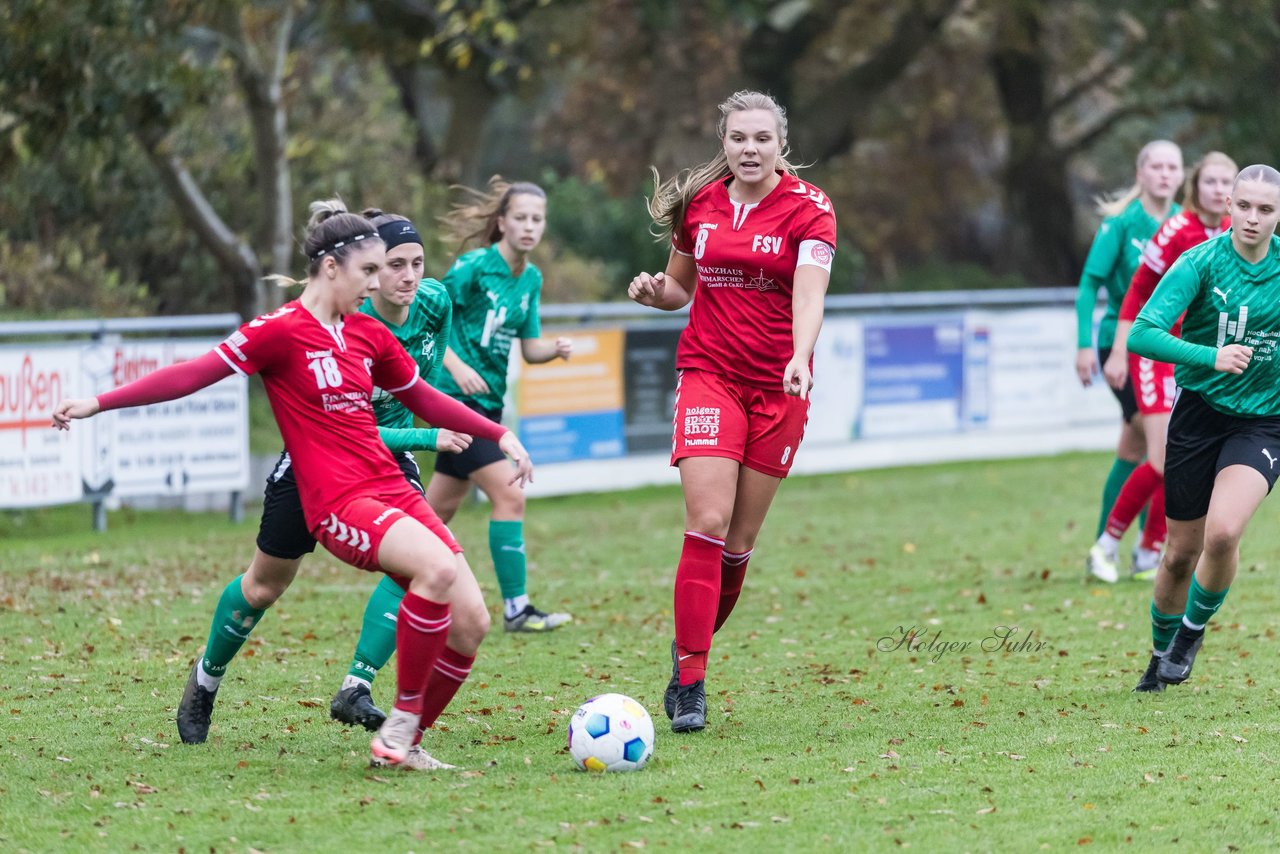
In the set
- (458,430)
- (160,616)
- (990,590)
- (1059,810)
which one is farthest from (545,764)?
(990,590)

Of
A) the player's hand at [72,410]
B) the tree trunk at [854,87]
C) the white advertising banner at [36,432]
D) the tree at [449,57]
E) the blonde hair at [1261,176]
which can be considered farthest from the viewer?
the tree trunk at [854,87]

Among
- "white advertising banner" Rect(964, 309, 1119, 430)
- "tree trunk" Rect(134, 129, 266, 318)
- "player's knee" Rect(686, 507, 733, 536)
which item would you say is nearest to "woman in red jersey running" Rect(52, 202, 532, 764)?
"player's knee" Rect(686, 507, 733, 536)

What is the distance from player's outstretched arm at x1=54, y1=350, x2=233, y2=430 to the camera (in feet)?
17.4

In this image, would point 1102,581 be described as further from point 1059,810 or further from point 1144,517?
point 1059,810

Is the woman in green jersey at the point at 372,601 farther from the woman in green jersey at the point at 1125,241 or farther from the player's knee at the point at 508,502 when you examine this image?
the woman in green jersey at the point at 1125,241

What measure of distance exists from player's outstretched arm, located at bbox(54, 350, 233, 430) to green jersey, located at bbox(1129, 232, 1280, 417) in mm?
3423

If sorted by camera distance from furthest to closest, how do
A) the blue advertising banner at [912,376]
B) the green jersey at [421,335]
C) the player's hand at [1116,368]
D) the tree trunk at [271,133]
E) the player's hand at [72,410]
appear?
the blue advertising banner at [912,376]
the tree trunk at [271,133]
the player's hand at [1116,368]
the green jersey at [421,335]
the player's hand at [72,410]

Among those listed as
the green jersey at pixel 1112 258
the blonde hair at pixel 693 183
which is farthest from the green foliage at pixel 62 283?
the blonde hair at pixel 693 183

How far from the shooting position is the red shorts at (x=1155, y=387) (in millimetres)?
9344

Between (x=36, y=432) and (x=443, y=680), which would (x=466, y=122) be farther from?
(x=443, y=680)

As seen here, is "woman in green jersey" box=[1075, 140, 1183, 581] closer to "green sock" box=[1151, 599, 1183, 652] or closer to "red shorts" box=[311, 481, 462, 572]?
"green sock" box=[1151, 599, 1183, 652]

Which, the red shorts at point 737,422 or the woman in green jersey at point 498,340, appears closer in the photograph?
the red shorts at point 737,422

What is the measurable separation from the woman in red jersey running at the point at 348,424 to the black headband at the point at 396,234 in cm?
44

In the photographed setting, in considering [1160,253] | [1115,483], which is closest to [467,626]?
[1160,253]
